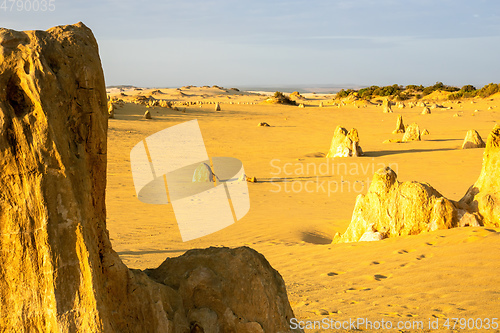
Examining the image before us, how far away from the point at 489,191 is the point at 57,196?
5788mm

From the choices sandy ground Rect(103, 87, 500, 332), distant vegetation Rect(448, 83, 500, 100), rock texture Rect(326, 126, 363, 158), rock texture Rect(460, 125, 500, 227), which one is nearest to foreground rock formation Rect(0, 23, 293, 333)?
sandy ground Rect(103, 87, 500, 332)

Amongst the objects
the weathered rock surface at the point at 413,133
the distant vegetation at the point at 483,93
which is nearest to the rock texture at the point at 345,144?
the weathered rock surface at the point at 413,133

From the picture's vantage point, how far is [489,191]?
6289mm

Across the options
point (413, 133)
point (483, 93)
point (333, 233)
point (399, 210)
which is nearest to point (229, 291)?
point (399, 210)

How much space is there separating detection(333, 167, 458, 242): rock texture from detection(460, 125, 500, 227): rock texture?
12.3 inches

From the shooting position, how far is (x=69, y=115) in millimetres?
2365

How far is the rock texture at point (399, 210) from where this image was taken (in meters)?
6.21

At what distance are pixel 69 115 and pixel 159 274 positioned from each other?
1197mm

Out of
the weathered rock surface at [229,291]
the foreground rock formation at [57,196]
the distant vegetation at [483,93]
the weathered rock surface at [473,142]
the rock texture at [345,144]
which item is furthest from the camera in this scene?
the distant vegetation at [483,93]

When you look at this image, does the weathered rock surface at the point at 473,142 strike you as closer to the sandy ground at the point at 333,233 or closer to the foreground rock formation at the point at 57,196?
the sandy ground at the point at 333,233

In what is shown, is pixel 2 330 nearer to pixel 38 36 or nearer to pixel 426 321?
pixel 38 36

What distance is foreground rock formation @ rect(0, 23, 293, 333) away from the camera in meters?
2.20

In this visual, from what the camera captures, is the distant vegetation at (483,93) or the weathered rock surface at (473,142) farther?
the distant vegetation at (483,93)

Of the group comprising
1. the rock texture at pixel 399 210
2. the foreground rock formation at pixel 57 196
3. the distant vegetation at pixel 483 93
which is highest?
the distant vegetation at pixel 483 93
